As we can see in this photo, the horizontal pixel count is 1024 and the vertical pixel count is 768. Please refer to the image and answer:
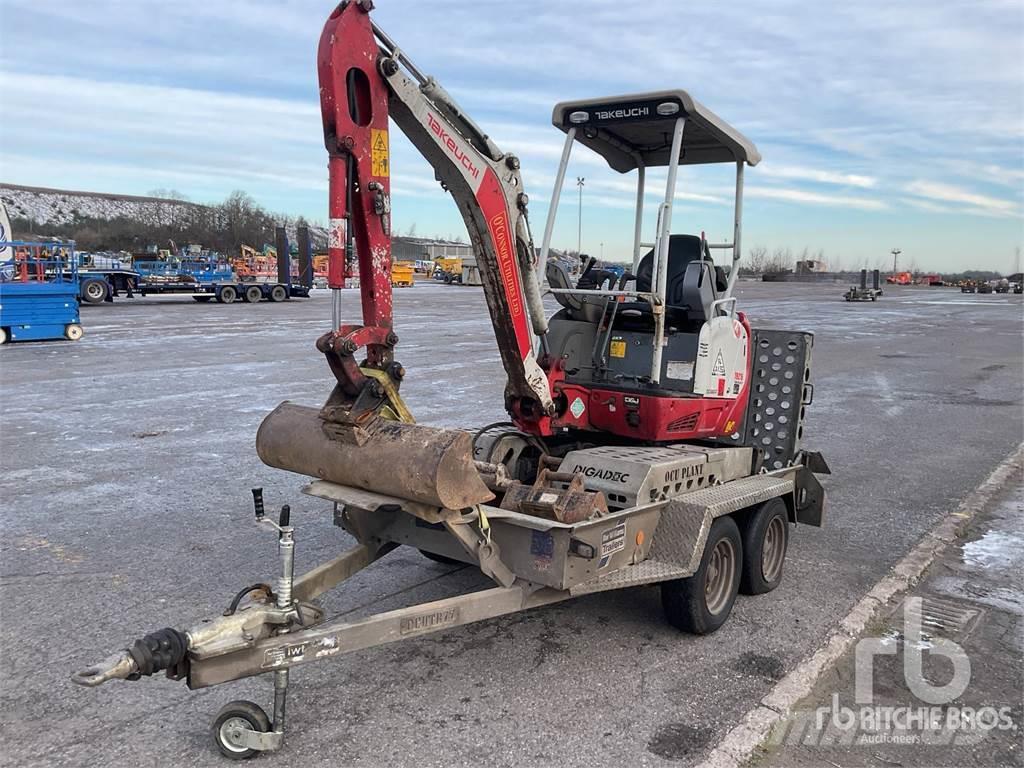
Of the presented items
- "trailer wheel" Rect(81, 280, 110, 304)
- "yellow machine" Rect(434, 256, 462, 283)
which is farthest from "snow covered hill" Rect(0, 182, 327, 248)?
"trailer wheel" Rect(81, 280, 110, 304)

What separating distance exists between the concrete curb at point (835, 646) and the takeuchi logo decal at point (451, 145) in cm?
318

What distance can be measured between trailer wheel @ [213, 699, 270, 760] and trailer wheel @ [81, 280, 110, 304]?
3243 centimetres

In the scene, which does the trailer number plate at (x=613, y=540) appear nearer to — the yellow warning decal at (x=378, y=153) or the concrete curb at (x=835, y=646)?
the concrete curb at (x=835, y=646)

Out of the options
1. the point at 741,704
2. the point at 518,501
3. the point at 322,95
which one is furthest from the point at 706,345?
the point at 322,95

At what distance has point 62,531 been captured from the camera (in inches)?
256

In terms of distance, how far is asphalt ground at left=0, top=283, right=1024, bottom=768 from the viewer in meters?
3.82

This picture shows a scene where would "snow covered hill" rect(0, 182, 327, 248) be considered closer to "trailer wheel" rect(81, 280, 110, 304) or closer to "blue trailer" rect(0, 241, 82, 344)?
"trailer wheel" rect(81, 280, 110, 304)

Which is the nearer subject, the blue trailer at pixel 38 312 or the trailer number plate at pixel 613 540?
the trailer number plate at pixel 613 540

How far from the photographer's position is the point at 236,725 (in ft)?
11.8

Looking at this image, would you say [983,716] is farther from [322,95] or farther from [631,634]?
[322,95]

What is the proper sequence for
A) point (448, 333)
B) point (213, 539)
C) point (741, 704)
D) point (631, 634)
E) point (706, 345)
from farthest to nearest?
point (448, 333) < point (213, 539) < point (706, 345) < point (631, 634) < point (741, 704)

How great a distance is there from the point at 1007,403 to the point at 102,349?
58.2 ft

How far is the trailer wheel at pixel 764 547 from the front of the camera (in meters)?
5.50

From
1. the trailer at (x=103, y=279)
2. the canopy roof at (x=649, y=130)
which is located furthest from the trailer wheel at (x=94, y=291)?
the canopy roof at (x=649, y=130)
